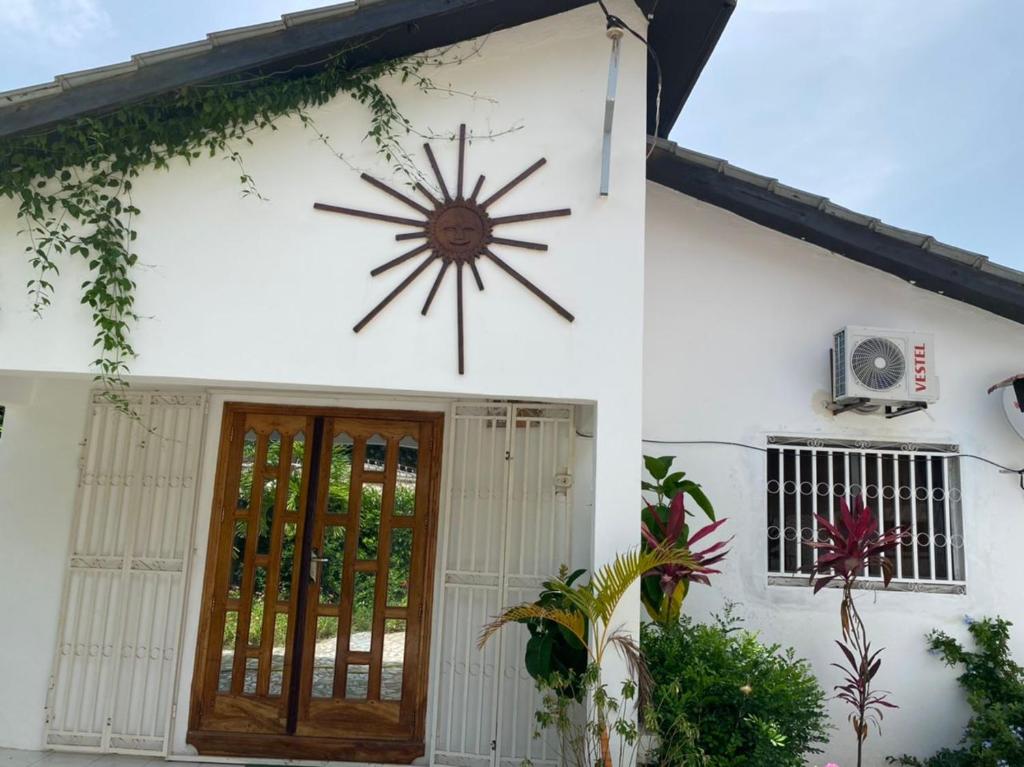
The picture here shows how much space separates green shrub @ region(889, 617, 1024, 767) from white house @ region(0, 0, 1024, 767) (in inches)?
4.6

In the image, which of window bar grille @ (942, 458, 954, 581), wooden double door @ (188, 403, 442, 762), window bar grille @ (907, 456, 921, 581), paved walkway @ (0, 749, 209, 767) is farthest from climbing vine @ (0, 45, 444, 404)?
window bar grille @ (942, 458, 954, 581)

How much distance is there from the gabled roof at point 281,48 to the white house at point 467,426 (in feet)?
0.16

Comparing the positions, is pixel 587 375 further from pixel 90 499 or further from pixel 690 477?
pixel 90 499

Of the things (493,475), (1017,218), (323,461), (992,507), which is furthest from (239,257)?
(1017,218)

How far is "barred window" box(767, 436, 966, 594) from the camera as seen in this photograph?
522 cm

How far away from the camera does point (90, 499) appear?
5523mm

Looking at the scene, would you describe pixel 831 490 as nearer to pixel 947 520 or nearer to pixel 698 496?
pixel 947 520

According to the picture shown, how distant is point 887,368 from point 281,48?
4136mm

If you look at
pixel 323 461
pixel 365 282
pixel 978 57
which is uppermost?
pixel 978 57

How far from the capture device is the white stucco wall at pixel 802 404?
5.07m

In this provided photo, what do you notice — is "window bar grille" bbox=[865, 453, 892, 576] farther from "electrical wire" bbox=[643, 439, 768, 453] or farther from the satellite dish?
the satellite dish

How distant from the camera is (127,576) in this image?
5.44 metres

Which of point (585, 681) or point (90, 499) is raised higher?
point (90, 499)

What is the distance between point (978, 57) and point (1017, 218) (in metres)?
1.99
